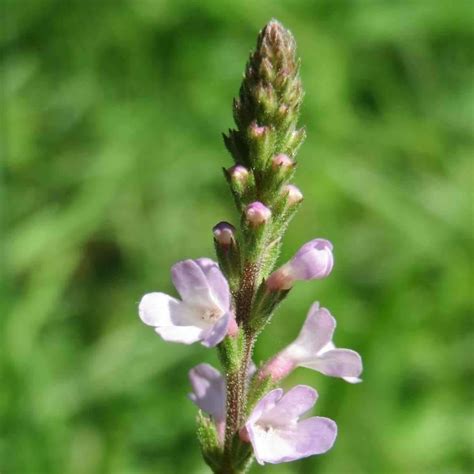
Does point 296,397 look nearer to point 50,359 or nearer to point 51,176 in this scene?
point 50,359

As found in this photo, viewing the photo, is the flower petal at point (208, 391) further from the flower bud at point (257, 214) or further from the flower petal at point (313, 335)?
the flower bud at point (257, 214)

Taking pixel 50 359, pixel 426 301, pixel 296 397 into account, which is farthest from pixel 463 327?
pixel 296 397

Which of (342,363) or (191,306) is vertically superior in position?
(191,306)

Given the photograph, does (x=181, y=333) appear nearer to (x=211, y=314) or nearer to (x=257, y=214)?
(x=211, y=314)

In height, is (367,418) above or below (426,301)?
below

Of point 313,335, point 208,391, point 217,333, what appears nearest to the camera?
point 217,333

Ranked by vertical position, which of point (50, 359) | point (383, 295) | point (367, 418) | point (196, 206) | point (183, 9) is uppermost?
point (183, 9)

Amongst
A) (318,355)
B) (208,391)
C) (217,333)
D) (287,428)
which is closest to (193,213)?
(208,391)
